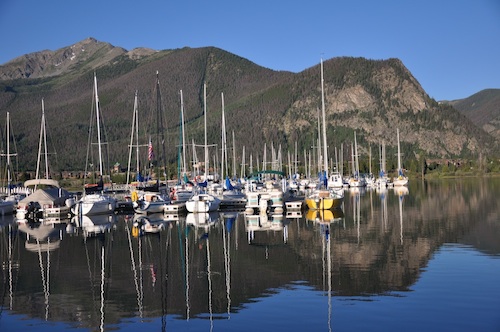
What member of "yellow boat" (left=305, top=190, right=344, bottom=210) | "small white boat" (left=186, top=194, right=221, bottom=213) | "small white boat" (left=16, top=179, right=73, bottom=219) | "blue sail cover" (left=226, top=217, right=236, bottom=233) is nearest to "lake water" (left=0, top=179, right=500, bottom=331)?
"blue sail cover" (left=226, top=217, right=236, bottom=233)

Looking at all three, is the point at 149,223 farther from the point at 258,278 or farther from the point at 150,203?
the point at 258,278

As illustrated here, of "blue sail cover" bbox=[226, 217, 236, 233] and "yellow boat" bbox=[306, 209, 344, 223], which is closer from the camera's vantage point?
"blue sail cover" bbox=[226, 217, 236, 233]

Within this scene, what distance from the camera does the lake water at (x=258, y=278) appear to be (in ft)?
69.1

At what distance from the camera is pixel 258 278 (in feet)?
91.3

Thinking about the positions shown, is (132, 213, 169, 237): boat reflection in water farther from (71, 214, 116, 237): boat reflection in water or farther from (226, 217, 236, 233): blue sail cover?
(226, 217, 236, 233): blue sail cover

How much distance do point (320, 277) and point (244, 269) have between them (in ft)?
13.2

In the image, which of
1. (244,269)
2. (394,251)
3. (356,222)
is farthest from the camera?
(356,222)

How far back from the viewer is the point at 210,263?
3197cm

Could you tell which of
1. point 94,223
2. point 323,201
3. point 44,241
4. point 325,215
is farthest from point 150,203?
point 44,241

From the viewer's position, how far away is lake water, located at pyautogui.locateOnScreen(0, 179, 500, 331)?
21047mm

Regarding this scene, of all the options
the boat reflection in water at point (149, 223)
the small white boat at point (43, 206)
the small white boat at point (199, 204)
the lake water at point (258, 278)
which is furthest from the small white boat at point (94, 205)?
the lake water at point (258, 278)

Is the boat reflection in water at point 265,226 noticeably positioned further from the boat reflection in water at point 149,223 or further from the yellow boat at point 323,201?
the boat reflection in water at point 149,223

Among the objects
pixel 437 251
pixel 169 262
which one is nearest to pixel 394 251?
pixel 437 251

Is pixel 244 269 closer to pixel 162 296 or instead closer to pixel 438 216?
→ pixel 162 296
